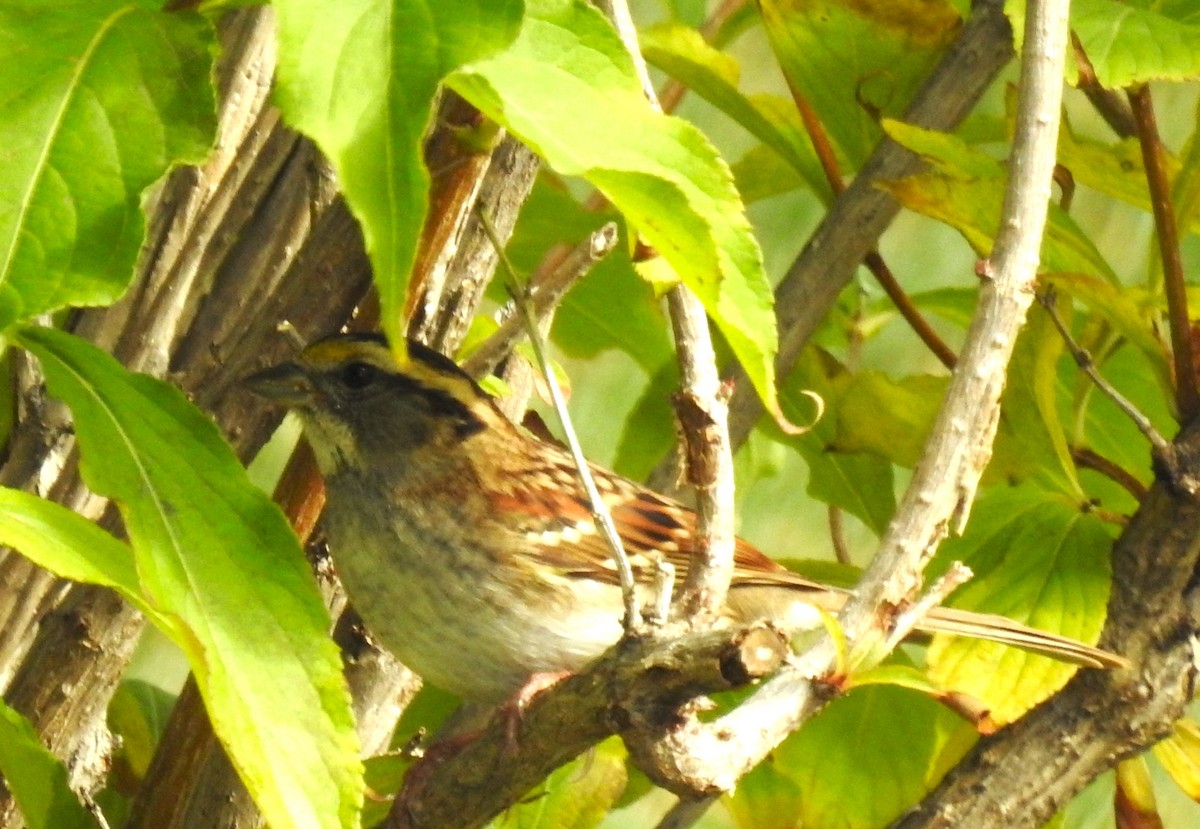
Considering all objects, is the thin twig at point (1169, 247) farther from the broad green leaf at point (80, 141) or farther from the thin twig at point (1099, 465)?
the broad green leaf at point (80, 141)

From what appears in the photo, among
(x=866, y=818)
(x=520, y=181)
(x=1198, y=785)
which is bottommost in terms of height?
(x=866, y=818)

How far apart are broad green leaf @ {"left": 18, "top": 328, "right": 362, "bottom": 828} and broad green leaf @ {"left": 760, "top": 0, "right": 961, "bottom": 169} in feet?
2.76

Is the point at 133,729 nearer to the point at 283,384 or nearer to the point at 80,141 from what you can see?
the point at 283,384

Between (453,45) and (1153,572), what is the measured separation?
1026 millimetres

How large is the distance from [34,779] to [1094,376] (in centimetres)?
97

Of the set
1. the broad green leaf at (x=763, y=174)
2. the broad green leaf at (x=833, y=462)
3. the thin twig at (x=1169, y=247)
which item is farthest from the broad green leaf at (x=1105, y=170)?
the broad green leaf at (x=763, y=174)

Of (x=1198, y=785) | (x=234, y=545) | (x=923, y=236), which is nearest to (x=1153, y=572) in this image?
(x=1198, y=785)

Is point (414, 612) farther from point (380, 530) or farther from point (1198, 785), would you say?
point (1198, 785)

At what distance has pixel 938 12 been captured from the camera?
5.36 ft

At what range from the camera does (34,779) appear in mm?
1158

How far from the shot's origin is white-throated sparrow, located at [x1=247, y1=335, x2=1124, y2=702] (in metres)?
1.49

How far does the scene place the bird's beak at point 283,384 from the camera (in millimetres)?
1398

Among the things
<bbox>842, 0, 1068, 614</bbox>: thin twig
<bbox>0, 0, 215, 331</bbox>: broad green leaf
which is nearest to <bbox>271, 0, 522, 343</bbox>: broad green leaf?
<bbox>0, 0, 215, 331</bbox>: broad green leaf

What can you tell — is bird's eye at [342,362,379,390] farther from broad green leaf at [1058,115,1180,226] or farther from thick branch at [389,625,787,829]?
broad green leaf at [1058,115,1180,226]
